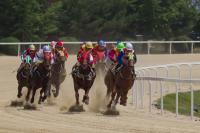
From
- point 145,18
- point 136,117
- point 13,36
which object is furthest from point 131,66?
point 145,18

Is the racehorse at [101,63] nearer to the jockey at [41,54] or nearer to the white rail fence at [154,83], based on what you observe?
the white rail fence at [154,83]

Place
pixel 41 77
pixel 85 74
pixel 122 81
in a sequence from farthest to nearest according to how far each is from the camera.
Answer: pixel 41 77, pixel 85 74, pixel 122 81

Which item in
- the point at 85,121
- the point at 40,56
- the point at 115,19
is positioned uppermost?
the point at 115,19

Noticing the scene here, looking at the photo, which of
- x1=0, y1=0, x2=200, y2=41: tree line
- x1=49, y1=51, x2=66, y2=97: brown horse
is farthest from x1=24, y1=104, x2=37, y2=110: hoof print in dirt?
x1=0, y1=0, x2=200, y2=41: tree line

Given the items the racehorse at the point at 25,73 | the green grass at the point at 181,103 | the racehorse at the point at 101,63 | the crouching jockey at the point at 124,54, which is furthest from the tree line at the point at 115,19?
the crouching jockey at the point at 124,54

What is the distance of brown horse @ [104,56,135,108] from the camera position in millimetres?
15242

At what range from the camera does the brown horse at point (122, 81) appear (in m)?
15.2

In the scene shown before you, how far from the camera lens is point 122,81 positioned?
51.1 feet

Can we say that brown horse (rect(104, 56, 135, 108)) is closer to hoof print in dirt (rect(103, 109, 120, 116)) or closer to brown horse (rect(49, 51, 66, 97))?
hoof print in dirt (rect(103, 109, 120, 116))

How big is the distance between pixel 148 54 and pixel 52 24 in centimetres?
1199

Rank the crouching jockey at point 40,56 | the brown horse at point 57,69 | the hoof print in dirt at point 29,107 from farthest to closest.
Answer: the brown horse at point 57,69 → the hoof print in dirt at point 29,107 → the crouching jockey at point 40,56

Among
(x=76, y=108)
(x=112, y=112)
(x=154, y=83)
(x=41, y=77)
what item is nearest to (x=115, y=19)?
(x=154, y=83)

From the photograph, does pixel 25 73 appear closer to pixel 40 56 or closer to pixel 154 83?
pixel 40 56

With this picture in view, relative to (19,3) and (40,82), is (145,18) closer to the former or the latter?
(19,3)
